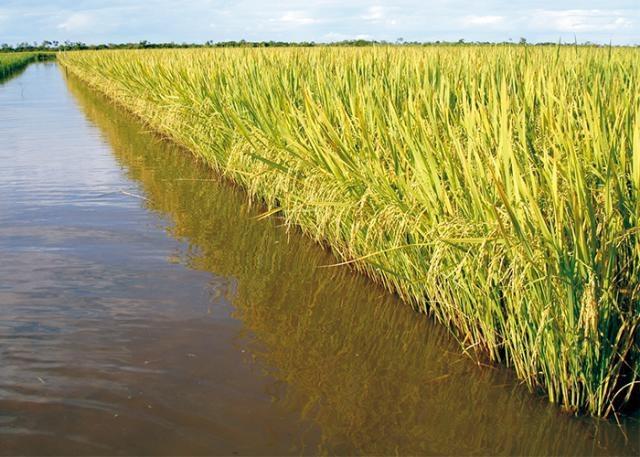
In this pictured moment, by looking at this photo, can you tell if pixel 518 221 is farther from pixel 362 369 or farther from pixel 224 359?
pixel 224 359

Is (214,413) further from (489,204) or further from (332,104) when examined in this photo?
(332,104)

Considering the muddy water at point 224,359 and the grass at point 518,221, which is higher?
the grass at point 518,221

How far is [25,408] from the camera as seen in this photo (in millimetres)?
2629

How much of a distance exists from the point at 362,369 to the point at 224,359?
688mm

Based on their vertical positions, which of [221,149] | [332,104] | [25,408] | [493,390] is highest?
[332,104]

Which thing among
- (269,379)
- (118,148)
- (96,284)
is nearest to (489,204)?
(269,379)

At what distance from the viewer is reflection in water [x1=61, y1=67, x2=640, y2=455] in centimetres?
248

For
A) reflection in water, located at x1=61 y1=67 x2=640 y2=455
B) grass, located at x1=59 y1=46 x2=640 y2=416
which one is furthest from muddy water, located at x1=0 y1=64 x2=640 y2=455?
grass, located at x1=59 y1=46 x2=640 y2=416

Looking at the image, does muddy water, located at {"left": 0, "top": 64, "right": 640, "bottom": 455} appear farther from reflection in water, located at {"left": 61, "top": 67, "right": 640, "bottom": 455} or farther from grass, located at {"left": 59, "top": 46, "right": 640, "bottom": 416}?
grass, located at {"left": 59, "top": 46, "right": 640, "bottom": 416}

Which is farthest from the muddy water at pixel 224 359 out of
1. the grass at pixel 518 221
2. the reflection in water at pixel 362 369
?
the grass at pixel 518 221

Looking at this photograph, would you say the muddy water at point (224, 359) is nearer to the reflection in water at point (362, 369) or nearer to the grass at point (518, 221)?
the reflection in water at point (362, 369)

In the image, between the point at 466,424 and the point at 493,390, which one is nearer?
the point at 466,424

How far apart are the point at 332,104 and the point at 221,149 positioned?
8.70 feet

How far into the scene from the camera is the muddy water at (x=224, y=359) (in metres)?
2.47
